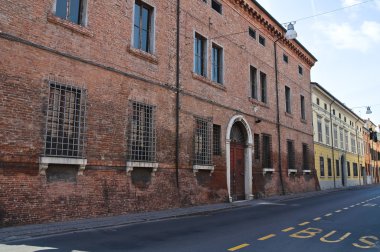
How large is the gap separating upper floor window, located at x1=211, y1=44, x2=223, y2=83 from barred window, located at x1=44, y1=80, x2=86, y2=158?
8549mm

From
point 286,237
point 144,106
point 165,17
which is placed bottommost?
point 286,237

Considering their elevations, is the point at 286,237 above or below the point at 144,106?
below

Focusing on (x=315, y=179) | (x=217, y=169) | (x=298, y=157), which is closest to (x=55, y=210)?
(x=217, y=169)

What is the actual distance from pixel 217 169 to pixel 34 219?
30.1ft

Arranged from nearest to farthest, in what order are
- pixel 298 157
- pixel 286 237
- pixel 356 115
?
pixel 286 237 → pixel 298 157 → pixel 356 115

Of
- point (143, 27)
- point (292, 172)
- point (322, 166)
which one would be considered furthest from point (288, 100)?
point (143, 27)

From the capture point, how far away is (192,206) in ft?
48.5

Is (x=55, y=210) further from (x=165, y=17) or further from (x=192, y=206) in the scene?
(x=165, y=17)

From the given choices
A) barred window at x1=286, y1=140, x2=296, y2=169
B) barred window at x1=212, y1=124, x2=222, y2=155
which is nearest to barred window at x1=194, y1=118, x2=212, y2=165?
barred window at x1=212, y1=124, x2=222, y2=155

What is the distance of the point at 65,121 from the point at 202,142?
6.90 metres

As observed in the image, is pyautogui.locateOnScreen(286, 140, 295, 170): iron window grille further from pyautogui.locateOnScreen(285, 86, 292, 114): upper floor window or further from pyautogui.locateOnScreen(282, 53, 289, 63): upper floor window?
pyautogui.locateOnScreen(282, 53, 289, 63): upper floor window

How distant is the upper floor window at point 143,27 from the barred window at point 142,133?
2.41m

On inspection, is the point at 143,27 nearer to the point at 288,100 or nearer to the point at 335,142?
the point at 288,100

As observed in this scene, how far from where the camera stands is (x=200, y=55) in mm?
17281
